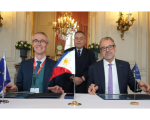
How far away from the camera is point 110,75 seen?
2.39m

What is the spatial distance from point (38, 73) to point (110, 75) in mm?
1008

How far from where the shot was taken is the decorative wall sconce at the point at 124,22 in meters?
5.08

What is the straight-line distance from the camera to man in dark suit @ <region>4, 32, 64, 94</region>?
2334 millimetres

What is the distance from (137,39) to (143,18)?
0.69 meters

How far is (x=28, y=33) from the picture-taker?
5.23m

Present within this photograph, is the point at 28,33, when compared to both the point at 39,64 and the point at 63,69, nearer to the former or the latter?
the point at 39,64

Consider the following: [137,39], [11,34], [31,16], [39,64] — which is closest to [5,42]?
[11,34]

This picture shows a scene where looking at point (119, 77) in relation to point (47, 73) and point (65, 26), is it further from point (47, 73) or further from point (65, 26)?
point (65, 26)

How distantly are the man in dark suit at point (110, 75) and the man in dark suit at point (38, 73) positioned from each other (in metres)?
0.53

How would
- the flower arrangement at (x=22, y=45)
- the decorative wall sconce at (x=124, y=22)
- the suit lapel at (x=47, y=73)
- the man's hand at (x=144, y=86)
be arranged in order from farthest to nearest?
the decorative wall sconce at (x=124, y=22), the flower arrangement at (x=22, y=45), the suit lapel at (x=47, y=73), the man's hand at (x=144, y=86)

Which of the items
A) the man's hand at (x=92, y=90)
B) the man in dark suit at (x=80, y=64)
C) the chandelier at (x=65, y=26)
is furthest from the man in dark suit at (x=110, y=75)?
the chandelier at (x=65, y=26)

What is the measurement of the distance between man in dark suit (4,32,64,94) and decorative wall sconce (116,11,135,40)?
3291 mm

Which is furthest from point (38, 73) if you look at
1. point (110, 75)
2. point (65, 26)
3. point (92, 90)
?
point (65, 26)

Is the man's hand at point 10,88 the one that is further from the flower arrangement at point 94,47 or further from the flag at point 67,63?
the flower arrangement at point 94,47
